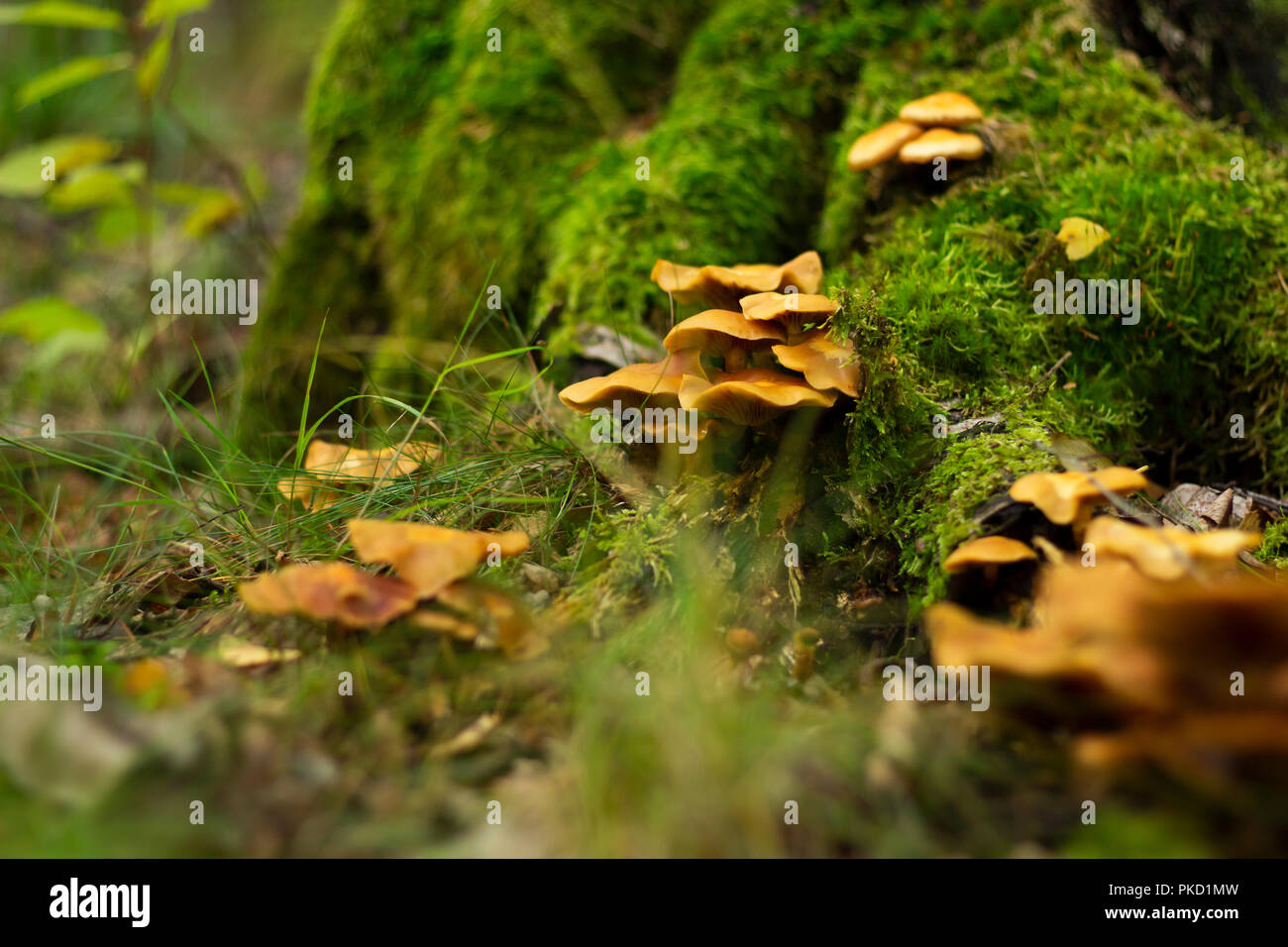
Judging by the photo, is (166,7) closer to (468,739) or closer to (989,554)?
(468,739)

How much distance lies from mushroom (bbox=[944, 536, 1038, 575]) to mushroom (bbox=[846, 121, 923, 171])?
5.59 feet

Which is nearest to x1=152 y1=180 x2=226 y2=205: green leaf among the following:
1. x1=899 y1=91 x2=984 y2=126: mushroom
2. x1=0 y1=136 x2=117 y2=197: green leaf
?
x1=0 y1=136 x2=117 y2=197: green leaf

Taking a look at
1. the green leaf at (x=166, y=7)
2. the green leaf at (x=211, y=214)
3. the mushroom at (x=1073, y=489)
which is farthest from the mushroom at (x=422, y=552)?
the green leaf at (x=211, y=214)

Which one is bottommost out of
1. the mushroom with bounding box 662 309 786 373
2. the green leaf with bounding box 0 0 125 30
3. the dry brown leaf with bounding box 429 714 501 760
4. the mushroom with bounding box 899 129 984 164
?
the dry brown leaf with bounding box 429 714 501 760

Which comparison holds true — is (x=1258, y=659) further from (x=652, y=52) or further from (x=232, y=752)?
(x=652, y=52)

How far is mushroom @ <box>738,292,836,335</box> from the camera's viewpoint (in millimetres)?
2295

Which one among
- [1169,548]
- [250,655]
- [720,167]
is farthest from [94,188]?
[1169,548]

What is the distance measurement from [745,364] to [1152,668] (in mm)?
1485

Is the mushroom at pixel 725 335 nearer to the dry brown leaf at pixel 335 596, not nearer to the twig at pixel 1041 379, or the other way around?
the twig at pixel 1041 379

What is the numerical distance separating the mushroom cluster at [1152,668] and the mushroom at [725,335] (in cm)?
105

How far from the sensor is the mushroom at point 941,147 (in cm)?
299

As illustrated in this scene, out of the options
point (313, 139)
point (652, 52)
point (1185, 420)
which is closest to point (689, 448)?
point (1185, 420)

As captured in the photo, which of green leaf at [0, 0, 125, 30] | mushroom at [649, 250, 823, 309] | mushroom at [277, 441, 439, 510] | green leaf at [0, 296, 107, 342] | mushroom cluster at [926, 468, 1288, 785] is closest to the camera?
mushroom cluster at [926, 468, 1288, 785]

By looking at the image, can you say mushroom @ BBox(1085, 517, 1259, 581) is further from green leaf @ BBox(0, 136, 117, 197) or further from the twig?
green leaf @ BBox(0, 136, 117, 197)
